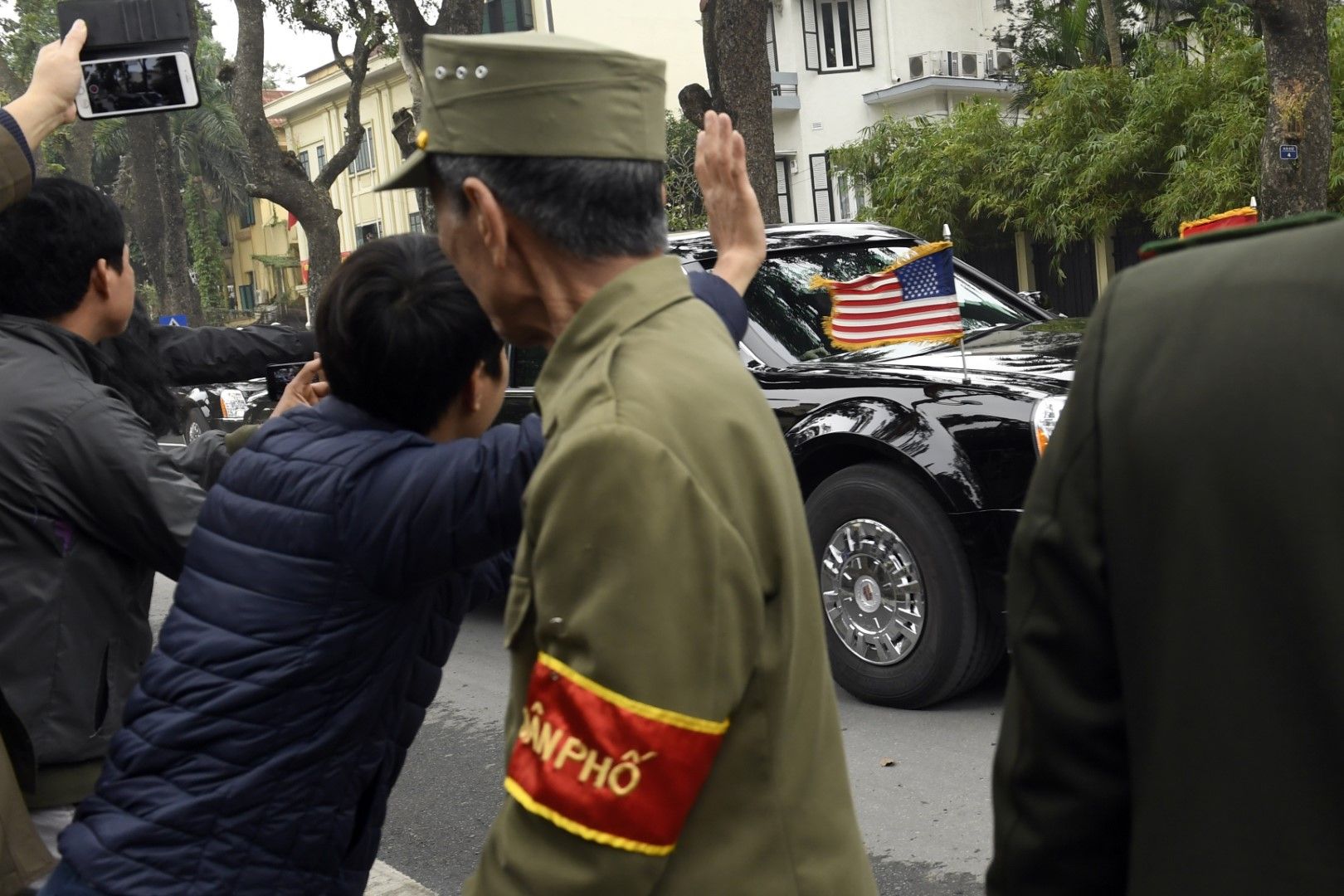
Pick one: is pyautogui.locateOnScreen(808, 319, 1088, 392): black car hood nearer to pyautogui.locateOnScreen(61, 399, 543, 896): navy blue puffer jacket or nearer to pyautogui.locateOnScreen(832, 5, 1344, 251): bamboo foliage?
pyautogui.locateOnScreen(61, 399, 543, 896): navy blue puffer jacket

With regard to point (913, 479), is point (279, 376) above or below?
above

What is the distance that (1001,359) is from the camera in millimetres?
5570

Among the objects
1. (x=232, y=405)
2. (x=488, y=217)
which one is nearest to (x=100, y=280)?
(x=488, y=217)

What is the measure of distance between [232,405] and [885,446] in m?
10.6

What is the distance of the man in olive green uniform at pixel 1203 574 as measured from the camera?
3.44ft

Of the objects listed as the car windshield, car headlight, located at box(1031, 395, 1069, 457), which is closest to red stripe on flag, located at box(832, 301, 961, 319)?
the car windshield

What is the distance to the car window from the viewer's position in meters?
7.06

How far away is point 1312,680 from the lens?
1057 mm

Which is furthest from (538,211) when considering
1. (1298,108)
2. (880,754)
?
(1298,108)

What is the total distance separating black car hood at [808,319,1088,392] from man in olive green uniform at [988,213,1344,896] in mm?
3915

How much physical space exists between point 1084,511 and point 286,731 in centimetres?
110

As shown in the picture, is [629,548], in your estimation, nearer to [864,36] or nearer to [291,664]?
[291,664]

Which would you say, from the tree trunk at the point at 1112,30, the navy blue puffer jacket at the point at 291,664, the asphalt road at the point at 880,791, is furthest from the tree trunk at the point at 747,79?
the tree trunk at the point at 1112,30

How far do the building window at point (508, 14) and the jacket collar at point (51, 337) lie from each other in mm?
36848
